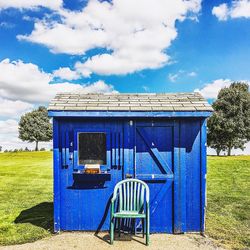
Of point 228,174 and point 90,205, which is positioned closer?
point 90,205

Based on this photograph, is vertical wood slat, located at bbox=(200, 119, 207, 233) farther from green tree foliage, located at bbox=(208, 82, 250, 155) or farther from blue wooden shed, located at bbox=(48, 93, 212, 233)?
green tree foliage, located at bbox=(208, 82, 250, 155)

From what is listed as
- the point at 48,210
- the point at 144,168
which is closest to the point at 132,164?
the point at 144,168

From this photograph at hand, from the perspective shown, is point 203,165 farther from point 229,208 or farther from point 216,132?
point 216,132

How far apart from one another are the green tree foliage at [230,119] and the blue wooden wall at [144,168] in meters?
33.9

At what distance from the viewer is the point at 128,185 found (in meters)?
6.97

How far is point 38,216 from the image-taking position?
895 cm

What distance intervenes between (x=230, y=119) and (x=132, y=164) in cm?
3498

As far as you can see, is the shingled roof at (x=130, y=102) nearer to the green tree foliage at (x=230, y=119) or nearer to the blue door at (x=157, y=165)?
the blue door at (x=157, y=165)

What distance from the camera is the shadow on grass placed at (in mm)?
8031

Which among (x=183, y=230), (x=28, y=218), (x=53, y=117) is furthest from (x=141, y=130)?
(x=28, y=218)

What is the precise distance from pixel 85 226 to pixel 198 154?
10.0 feet

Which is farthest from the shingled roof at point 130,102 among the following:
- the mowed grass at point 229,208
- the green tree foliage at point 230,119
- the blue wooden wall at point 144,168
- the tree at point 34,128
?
the tree at point 34,128

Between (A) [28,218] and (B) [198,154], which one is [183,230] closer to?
(B) [198,154]

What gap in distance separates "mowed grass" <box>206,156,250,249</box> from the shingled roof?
2918 mm
